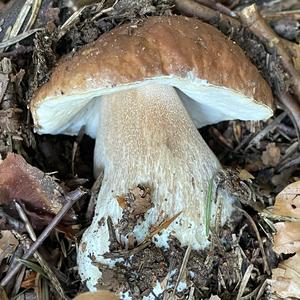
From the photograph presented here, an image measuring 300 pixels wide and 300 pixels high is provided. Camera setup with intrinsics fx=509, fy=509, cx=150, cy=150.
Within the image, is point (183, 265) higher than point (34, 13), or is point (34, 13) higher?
point (34, 13)

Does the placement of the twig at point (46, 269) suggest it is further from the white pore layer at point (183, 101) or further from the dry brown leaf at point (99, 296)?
the white pore layer at point (183, 101)

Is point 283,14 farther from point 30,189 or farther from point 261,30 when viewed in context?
point 30,189

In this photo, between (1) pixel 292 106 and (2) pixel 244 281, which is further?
(1) pixel 292 106

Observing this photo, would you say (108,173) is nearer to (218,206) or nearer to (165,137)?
(165,137)

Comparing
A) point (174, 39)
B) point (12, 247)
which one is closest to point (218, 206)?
point (174, 39)

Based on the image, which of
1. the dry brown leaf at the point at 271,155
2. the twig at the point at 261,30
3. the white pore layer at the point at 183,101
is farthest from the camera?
the dry brown leaf at the point at 271,155

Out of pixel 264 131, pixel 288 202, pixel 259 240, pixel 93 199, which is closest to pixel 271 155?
pixel 264 131

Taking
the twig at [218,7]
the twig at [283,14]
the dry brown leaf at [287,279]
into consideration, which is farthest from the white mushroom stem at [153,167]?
the twig at [283,14]
